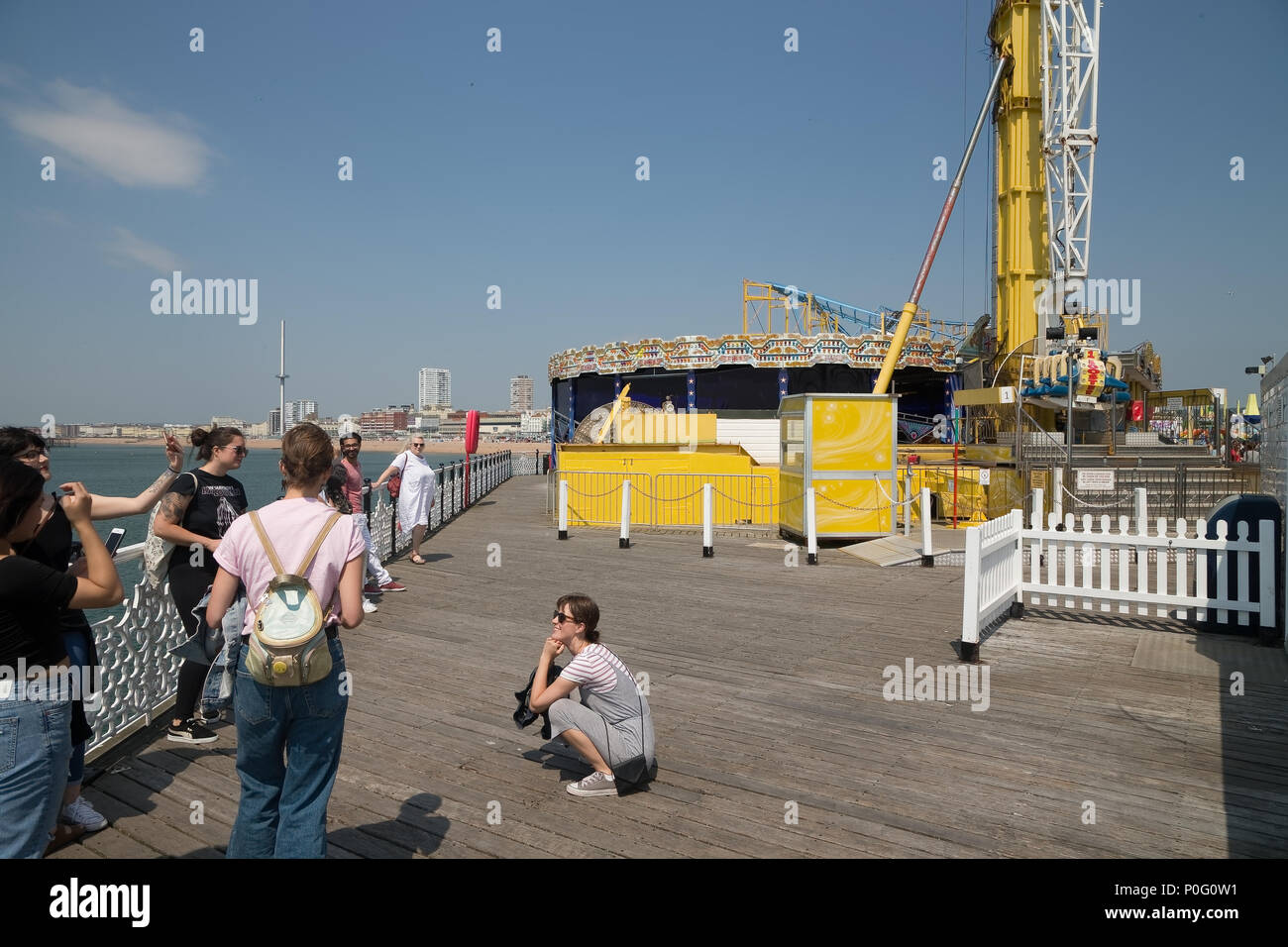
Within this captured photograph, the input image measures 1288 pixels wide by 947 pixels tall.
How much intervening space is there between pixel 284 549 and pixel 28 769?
1099 millimetres

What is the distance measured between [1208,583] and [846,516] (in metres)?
5.47

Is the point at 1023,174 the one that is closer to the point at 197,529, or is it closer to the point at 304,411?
the point at 304,411

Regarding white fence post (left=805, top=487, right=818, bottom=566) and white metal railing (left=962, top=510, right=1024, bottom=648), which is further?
white fence post (left=805, top=487, right=818, bottom=566)

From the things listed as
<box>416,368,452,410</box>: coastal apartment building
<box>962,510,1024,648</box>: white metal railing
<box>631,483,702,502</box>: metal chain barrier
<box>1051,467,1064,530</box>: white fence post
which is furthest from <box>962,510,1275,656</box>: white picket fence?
<box>416,368,452,410</box>: coastal apartment building

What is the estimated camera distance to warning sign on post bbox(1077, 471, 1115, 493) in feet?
51.0

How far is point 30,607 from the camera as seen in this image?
286cm

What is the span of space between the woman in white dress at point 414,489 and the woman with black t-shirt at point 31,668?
8796 millimetres

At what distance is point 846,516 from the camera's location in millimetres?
13391

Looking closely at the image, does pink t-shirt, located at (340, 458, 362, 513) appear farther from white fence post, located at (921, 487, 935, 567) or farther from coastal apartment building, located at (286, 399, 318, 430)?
white fence post, located at (921, 487, 935, 567)

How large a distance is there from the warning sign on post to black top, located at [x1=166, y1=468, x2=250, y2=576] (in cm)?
1498

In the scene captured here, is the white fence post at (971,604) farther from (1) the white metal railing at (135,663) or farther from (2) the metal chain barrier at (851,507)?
(2) the metal chain barrier at (851,507)
